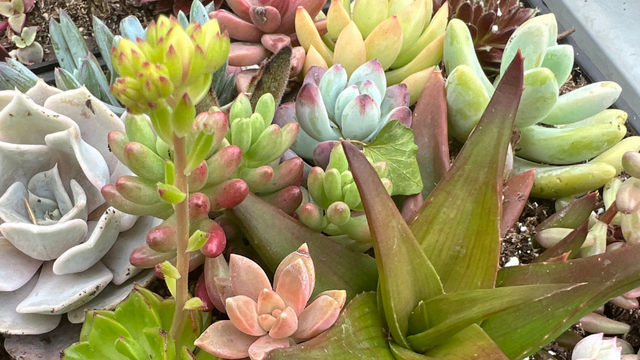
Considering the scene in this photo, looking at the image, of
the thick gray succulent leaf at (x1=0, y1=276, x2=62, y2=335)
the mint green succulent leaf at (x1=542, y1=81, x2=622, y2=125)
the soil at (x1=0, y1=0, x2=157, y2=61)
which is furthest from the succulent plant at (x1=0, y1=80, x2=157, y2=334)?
the mint green succulent leaf at (x1=542, y1=81, x2=622, y2=125)

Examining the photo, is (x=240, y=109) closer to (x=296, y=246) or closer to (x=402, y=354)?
(x=296, y=246)

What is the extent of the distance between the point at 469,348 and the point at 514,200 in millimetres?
312

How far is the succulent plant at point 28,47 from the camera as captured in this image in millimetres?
1056

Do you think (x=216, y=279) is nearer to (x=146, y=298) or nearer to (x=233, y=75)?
(x=146, y=298)

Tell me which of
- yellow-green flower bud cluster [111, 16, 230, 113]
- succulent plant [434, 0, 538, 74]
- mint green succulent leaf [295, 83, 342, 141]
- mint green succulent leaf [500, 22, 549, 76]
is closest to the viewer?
yellow-green flower bud cluster [111, 16, 230, 113]

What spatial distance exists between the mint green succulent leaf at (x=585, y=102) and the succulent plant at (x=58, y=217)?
717 millimetres

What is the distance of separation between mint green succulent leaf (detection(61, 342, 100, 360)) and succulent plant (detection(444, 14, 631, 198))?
2.14 ft

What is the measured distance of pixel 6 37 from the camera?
3.68 feet

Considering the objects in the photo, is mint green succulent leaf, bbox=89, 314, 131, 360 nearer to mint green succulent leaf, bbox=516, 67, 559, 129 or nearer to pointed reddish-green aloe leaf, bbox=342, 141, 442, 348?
pointed reddish-green aloe leaf, bbox=342, 141, 442, 348

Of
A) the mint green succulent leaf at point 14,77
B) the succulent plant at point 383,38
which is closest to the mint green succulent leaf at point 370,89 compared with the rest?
the succulent plant at point 383,38

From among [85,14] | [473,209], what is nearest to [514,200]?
[473,209]

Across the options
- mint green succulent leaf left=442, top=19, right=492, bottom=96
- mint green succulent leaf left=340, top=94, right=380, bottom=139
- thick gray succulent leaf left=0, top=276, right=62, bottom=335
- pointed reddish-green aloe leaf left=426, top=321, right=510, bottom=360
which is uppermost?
mint green succulent leaf left=442, top=19, right=492, bottom=96

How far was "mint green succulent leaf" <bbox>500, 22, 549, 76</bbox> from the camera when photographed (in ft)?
2.80

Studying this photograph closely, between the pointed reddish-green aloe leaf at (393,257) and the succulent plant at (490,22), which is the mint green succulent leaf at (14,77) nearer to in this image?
the pointed reddish-green aloe leaf at (393,257)
